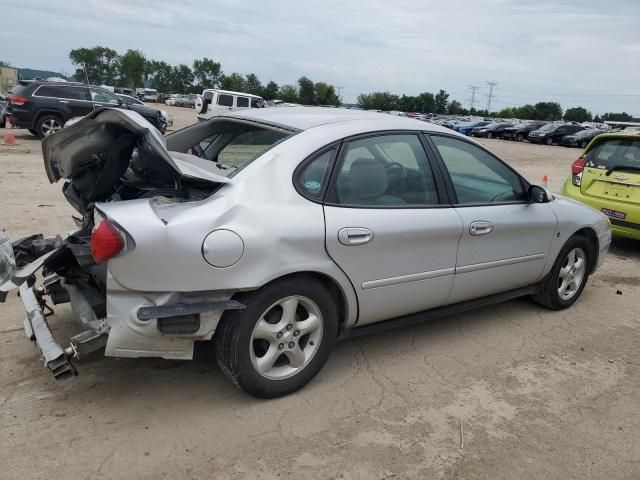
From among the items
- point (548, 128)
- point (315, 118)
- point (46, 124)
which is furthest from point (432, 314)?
point (548, 128)

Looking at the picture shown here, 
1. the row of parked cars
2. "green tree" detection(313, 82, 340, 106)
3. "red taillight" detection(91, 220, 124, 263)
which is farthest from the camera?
"green tree" detection(313, 82, 340, 106)

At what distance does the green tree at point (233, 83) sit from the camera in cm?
10915

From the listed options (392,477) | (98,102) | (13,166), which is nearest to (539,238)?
(392,477)

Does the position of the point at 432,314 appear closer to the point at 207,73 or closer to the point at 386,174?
the point at 386,174

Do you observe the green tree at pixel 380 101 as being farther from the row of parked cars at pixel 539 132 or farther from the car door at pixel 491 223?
the car door at pixel 491 223

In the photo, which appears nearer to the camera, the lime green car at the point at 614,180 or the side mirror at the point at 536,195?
the side mirror at the point at 536,195

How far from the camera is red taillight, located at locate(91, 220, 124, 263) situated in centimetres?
258

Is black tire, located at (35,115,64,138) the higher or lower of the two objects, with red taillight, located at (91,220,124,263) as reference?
lower

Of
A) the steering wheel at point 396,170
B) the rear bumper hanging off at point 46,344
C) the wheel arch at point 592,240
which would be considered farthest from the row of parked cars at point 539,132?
the rear bumper hanging off at point 46,344

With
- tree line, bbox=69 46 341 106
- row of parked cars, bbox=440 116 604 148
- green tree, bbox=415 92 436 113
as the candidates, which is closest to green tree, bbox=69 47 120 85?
tree line, bbox=69 46 341 106

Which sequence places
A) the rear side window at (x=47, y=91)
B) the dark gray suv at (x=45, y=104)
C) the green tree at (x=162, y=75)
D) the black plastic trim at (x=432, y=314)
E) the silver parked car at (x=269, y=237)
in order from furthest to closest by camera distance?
the green tree at (x=162, y=75)
the rear side window at (x=47, y=91)
the dark gray suv at (x=45, y=104)
the black plastic trim at (x=432, y=314)
the silver parked car at (x=269, y=237)

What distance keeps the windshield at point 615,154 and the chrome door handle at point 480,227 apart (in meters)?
3.81

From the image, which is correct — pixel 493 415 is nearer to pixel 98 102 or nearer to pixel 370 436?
pixel 370 436

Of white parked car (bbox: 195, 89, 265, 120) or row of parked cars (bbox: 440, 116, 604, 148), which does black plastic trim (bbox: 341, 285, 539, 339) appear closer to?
white parked car (bbox: 195, 89, 265, 120)
